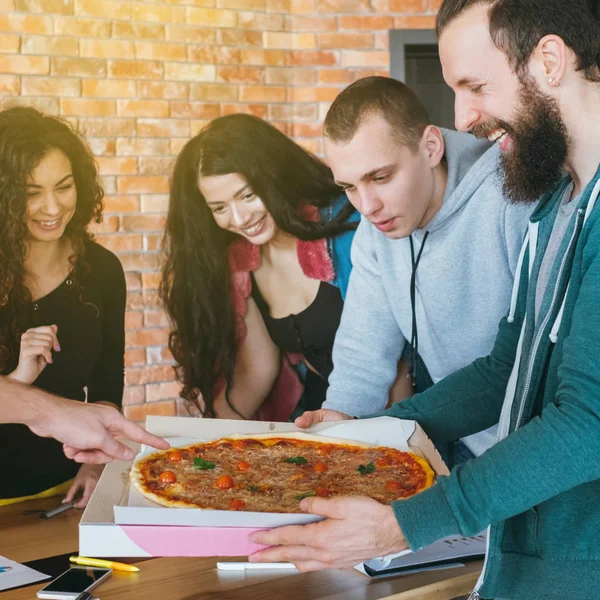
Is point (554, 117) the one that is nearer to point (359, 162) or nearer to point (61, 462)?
point (359, 162)

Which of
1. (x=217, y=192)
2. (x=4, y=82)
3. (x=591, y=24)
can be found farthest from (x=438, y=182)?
(x=4, y=82)

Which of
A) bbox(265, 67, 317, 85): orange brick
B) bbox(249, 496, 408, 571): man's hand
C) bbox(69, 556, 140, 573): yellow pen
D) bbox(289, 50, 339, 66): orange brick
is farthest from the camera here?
bbox(289, 50, 339, 66): orange brick

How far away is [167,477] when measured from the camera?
57.4 inches

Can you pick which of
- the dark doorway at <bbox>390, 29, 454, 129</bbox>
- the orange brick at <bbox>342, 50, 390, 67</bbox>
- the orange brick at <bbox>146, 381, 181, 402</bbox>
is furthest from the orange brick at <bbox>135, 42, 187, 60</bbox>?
the dark doorway at <bbox>390, 29, 454, 129</bbox>

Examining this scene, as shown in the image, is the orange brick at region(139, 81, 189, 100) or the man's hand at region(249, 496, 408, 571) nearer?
the man's hand at region(249, 496, 408, 571)

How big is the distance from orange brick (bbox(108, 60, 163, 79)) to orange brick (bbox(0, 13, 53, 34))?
21 centimetres

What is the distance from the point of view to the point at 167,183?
2484 mm

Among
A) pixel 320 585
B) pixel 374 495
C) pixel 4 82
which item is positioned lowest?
pixel 320 585

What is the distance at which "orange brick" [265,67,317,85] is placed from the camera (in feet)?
9.18

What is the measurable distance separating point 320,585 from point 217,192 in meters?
1.37

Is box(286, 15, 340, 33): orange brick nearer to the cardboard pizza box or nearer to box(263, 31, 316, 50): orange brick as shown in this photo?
box(263, 31, 316, 50): orange brick

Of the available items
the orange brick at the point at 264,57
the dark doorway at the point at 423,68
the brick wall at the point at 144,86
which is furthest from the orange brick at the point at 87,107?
the dark doorway at the point at 423,68

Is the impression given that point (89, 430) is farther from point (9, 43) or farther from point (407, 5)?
point (407, 5)

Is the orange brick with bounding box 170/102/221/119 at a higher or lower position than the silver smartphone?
higher
